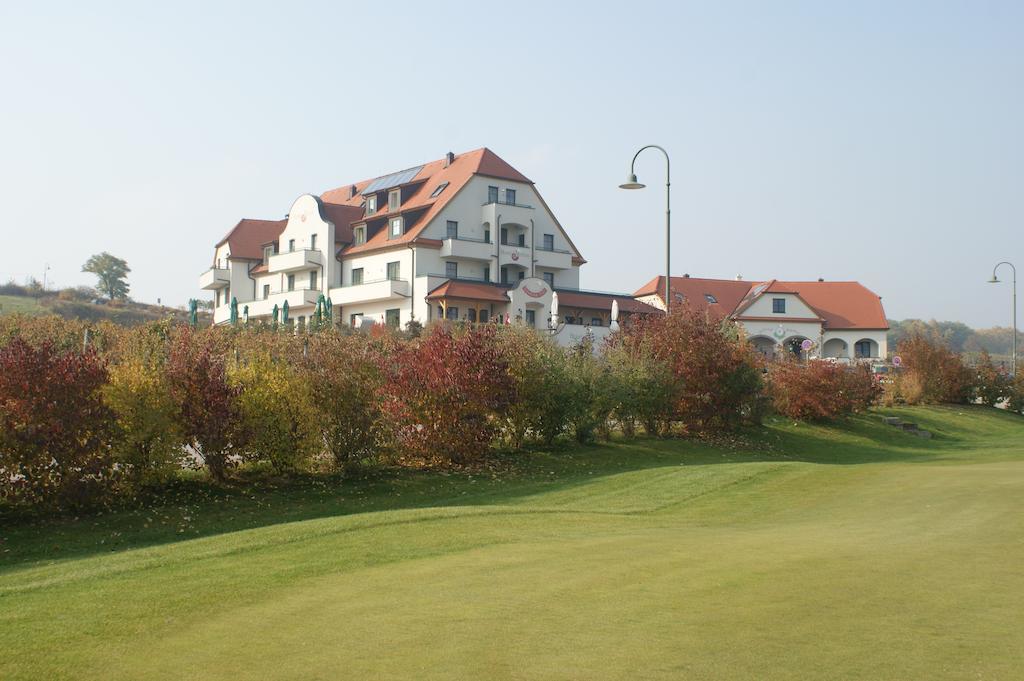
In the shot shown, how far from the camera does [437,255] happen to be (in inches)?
2530

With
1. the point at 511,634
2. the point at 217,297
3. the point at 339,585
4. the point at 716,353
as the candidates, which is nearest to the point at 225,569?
the point at 339,585

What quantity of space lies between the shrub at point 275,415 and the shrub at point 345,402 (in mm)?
623

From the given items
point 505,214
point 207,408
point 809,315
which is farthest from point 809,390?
point 809,315

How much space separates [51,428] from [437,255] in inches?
1895

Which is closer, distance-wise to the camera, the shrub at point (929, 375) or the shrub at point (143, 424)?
the shrub at point (143, 424)

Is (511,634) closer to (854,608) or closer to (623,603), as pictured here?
(623,603)

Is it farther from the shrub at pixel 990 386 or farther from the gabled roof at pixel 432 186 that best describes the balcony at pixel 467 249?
the shrub at pixel 990 386

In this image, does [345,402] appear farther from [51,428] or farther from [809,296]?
[809,296]

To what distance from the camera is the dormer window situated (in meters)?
66.6

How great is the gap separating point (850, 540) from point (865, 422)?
31.3 meters

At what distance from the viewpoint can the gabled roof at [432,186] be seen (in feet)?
214

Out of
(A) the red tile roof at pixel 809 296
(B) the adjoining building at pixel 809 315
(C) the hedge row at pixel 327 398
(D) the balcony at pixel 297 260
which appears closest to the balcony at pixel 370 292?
(D) the balcony at pixel 297 260

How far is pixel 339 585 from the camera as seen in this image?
1054 cm

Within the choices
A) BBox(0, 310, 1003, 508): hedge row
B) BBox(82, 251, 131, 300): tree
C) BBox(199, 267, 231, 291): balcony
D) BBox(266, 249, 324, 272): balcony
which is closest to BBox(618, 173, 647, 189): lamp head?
BBox(0, 310, 1003, 508): hedge row
